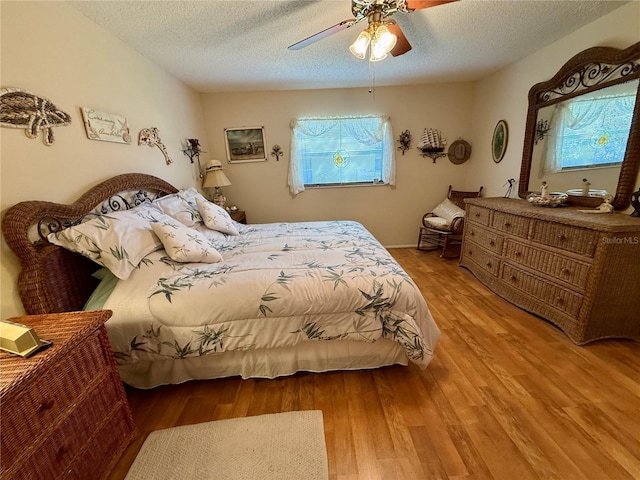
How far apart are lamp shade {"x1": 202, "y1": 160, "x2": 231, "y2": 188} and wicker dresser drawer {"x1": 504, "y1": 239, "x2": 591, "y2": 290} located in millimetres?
3140

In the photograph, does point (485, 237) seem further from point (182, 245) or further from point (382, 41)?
point (182, 245)

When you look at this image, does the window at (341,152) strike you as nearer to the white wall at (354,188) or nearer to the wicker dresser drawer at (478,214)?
the white wall at (354,188)

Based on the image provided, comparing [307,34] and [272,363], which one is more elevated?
[307,34]

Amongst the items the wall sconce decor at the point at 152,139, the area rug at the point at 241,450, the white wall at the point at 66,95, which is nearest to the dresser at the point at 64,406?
the area rug at the point at 241,450

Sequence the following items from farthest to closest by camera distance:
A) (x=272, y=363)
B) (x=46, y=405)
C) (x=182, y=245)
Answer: (x=182, y=245) < (x=272, y=363) < (x=46, y=405)

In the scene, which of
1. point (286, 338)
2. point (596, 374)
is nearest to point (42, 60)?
point (286, 338)

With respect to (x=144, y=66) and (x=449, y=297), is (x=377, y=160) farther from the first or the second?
(x=144, y=66)

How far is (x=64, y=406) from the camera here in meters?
0.96

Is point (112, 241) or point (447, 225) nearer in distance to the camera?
point (112, 241)

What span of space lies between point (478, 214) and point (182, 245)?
2824 millimetres

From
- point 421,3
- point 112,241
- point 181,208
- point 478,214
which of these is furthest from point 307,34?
point 478,214

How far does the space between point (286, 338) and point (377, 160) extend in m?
3.09

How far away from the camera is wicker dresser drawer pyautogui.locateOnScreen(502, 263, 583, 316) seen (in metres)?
1.85

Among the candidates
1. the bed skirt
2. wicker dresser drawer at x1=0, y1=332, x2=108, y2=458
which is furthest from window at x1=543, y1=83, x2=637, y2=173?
wicker dresser drawer at x1=0, y1=332, x2=108, y2=458
